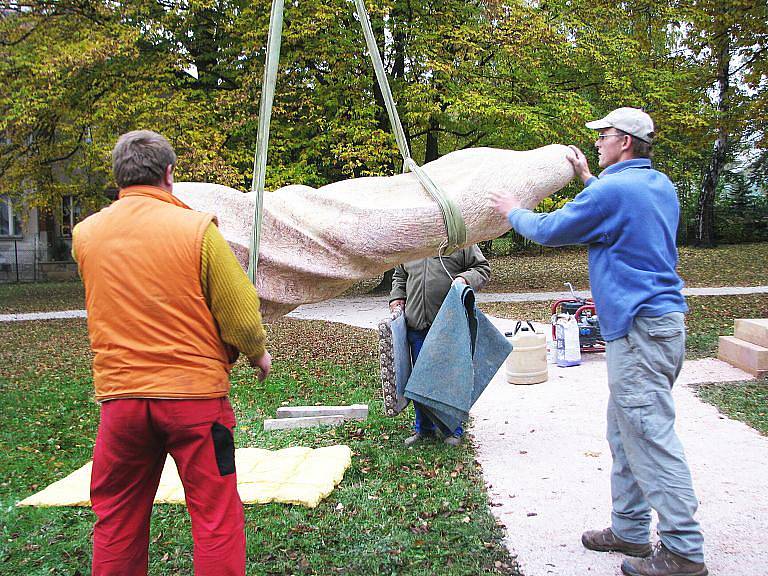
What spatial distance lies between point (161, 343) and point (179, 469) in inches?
19.1

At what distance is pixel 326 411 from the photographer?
7016 mm

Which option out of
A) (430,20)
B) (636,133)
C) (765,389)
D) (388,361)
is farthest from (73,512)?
(430,20)

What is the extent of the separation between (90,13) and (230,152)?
515 centimetres

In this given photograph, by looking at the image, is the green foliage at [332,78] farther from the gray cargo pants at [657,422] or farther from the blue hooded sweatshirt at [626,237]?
the gray cargo pants at [657,422]

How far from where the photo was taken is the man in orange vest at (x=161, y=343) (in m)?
2.49

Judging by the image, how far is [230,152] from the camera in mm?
14758

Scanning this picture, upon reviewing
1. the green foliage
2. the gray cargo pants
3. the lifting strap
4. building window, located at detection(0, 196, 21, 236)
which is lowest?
the gray cargo pants

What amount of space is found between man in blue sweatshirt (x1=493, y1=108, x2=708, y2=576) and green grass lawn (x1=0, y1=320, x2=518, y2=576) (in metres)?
0.86

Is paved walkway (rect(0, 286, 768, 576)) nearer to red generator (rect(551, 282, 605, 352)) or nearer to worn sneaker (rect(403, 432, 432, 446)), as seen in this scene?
worn sneaker (rect(403, 432, 432, 446))

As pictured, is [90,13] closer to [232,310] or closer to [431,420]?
[431,420]

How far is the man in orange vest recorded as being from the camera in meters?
2.49

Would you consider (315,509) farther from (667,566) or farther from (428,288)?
(667,566)

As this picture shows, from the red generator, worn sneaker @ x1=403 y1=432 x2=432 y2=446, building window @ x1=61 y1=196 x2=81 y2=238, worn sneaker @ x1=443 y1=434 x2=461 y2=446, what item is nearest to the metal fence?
building window @ x1=61 y1=196 x2=81 y2=238

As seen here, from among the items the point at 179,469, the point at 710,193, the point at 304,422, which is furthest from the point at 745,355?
the point at 710,193
